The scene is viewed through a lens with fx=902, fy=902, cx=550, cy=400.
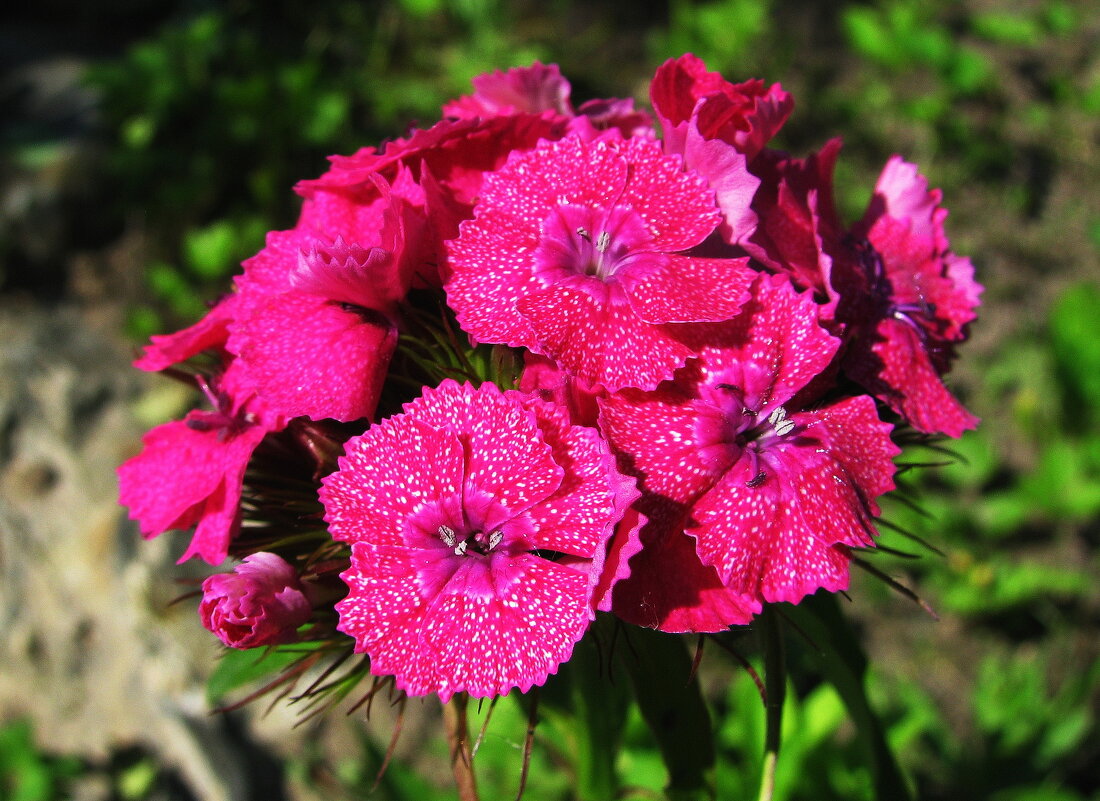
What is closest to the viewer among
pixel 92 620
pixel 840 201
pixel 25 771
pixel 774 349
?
pixel 774 349

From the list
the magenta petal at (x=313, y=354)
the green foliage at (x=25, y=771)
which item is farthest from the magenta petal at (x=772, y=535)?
the green foliage at (x=25, y=771)

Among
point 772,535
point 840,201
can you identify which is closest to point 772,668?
point 772,535

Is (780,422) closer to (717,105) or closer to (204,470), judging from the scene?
(717,105)

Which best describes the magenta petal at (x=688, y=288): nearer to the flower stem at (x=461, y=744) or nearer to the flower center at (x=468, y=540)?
the flower center at (x=468, y=540)

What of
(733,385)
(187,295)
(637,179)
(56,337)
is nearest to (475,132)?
(637,179)

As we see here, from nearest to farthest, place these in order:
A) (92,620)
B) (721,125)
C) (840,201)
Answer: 1. (721,125)
2. (92,620)
3. (840,201)

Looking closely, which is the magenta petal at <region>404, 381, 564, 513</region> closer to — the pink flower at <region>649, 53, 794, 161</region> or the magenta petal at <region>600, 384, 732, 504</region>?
the magenta petal at <region>600, 384, 732, 504</region>
